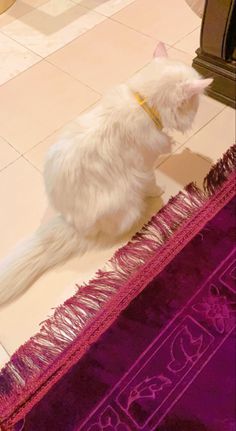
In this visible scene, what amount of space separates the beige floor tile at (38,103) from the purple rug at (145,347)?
70 centimetres

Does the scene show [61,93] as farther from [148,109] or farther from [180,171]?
[148,109]

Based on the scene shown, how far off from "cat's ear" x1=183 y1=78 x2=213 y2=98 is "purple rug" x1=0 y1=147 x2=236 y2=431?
486mm

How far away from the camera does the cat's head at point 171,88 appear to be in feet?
3.18

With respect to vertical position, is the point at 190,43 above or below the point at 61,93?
above

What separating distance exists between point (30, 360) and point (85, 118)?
2.49 feet

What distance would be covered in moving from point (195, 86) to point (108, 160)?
309mm

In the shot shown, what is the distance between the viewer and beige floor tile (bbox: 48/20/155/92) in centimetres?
176

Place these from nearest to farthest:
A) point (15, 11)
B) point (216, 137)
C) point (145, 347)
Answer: point (145, 347)
point (216, 137)
point (15, 11)

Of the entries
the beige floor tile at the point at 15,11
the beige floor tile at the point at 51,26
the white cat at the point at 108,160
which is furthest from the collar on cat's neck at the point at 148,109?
the beige floor tile at the point at 15,11

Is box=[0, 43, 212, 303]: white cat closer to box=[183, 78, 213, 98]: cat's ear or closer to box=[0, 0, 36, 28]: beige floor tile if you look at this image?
box=[183, 78, 213, 98]: cat's ear

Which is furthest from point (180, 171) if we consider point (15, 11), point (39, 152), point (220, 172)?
point (15, 11)

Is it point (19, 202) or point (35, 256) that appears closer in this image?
point (35, 256)

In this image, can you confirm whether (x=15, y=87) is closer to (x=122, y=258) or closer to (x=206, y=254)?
(x=122, y=258)

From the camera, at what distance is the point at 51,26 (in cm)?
203
